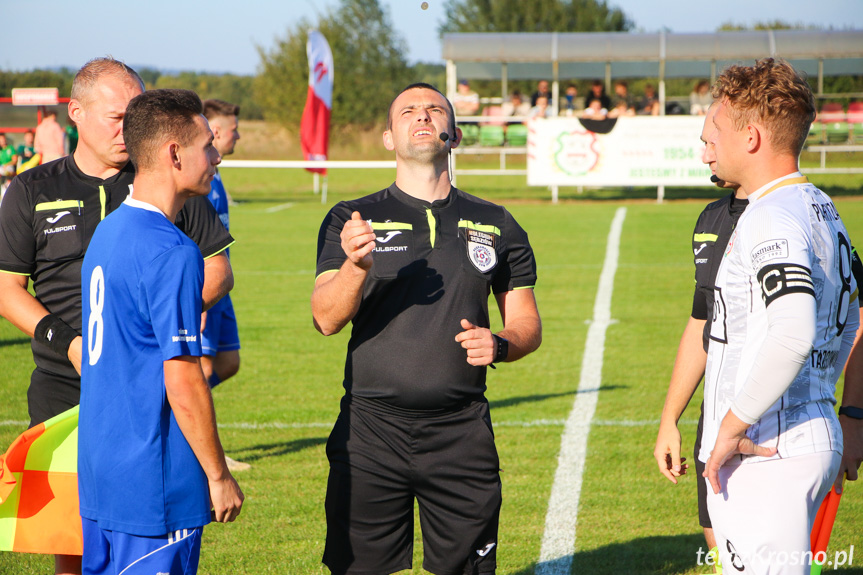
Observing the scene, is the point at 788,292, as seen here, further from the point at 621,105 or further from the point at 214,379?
the point at 621,105

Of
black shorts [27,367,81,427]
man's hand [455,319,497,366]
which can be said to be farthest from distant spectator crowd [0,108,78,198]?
man's hand [455,319,497,366]

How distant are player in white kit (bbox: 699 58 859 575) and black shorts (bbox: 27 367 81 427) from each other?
2.66 m

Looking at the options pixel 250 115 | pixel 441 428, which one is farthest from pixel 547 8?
pixel 441 428

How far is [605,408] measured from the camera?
695 centimetres

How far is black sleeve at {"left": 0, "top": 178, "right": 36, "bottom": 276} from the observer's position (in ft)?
11.9

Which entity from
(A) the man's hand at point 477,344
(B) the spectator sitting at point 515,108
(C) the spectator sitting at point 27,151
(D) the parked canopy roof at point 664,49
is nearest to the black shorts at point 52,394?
(A) the man's hand at point 477,344

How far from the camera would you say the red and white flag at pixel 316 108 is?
1894 centimetres

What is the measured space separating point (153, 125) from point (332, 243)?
856 mm

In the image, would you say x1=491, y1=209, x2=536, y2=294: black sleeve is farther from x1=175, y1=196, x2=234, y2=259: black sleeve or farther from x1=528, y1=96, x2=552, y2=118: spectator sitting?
x1=528, y1=96, x2=552, y2=118: spectator sitting

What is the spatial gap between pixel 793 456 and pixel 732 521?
262 mm

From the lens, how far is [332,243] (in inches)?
130

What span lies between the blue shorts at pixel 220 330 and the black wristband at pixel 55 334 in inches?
92.3

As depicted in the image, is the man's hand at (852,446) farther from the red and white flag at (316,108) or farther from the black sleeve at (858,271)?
the red and white flag at (316,108)

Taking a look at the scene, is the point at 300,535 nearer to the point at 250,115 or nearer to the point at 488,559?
the point at 488,559
